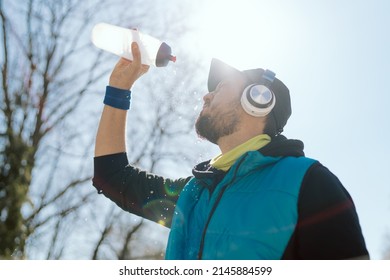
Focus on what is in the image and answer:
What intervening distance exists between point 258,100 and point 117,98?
0.89 m

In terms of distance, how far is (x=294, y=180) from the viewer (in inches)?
75.9

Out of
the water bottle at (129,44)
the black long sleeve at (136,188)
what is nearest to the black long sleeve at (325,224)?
the black long sleeve at (136,188)

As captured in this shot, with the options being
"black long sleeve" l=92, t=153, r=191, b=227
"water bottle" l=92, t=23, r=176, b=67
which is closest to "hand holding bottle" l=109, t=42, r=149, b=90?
"water bottle" l=92, t=23, r=176, b=67

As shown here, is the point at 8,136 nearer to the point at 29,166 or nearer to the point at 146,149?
the point at 29,166

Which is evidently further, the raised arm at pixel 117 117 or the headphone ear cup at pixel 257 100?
the raised arm at pixel 117 117

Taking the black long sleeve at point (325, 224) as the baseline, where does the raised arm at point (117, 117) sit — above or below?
above

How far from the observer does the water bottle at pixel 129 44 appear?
314 centimetres

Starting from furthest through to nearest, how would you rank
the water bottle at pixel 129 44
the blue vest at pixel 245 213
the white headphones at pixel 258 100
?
the water bottle at pixel 129 44, the white headphones at pixel 258 100, the blue vest at pixel 245 213

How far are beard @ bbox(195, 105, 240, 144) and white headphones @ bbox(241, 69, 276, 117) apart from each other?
4.2 inches

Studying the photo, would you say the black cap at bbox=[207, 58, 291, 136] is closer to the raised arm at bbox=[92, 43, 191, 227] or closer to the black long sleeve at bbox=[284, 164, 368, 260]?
the raised arm at bbox=[92, 43, 191, 227]

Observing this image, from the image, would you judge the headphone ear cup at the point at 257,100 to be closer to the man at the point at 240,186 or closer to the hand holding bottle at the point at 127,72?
the man at the point at 240,186

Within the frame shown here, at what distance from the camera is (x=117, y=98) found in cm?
279
